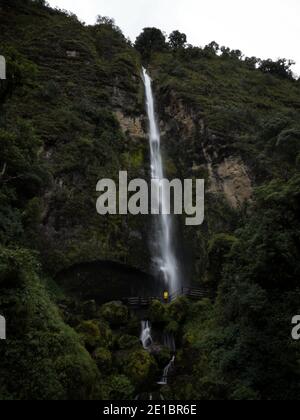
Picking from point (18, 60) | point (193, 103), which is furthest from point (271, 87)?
point (18, 60)

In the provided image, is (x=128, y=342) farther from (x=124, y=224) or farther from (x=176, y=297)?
(x=124, y=224)

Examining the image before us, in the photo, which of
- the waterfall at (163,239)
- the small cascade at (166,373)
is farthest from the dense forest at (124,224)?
the waterfall at (163,239)

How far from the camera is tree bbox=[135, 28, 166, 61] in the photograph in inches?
1978

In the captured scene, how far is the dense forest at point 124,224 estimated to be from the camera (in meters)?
11.6

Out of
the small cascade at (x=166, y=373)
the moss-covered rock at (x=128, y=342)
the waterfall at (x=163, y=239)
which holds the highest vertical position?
the waterfall at (x=163, y=239)

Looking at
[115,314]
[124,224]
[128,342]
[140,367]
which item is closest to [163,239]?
[124,224]

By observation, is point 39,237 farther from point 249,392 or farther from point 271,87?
point 271,87

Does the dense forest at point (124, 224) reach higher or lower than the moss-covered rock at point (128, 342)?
higher

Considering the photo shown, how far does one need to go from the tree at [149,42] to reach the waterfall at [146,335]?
40.0 metres

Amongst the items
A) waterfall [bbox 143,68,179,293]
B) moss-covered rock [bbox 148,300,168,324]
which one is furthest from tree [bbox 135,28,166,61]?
moss-covered rock [bbox 148,300,168,324]

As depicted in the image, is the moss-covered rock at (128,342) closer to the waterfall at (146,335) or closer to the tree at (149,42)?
the waterfall at (146,335)

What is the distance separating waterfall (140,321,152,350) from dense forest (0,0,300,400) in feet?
1.79

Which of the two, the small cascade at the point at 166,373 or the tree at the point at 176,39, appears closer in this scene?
the small cascade at the point at 166,373

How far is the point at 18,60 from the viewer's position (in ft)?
58.0
